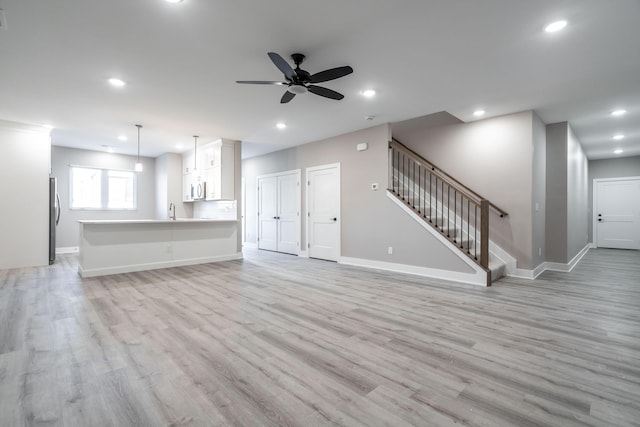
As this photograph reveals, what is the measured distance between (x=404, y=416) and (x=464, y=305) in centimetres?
219

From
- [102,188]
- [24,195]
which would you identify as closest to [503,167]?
[24,195]

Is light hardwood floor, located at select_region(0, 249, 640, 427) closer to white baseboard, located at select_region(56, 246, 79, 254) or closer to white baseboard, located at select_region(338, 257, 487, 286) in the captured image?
white baseboard, located at select_region(338, 257, 487, 286)

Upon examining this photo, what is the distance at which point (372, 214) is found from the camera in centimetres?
567

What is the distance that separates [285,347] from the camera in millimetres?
2312

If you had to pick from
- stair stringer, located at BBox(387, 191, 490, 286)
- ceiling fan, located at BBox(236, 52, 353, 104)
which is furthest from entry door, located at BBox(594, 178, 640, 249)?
ceiling fan, located at BBox(236, 52, 353, 104)

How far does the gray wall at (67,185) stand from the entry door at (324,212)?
550 centimetres

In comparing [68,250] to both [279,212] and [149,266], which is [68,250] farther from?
[279,212]

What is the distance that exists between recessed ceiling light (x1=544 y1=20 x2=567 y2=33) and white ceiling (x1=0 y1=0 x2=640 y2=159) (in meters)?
0.06

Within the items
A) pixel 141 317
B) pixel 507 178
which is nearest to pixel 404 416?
pixel 141 317

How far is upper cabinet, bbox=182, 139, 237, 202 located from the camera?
6.68 metres

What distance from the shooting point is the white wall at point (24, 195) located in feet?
17.5

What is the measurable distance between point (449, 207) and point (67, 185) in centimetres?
950

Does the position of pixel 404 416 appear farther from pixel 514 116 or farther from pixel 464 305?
pixel 514 116

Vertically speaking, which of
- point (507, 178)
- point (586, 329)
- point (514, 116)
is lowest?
point (586, 329)
